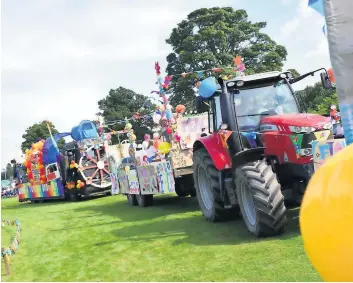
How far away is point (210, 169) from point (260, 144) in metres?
1.13

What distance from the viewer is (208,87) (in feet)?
23.3

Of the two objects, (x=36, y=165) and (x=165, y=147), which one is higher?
(x=165, y=147)

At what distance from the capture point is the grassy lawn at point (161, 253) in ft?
15.5

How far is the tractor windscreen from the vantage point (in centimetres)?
659

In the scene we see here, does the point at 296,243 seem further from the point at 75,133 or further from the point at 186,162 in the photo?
the point at 75,133

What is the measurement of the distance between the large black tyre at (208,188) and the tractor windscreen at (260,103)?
105cm

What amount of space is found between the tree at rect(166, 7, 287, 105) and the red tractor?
2052cm

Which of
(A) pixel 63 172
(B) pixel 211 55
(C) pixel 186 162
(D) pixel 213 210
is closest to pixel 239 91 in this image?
(D) pixel 213 210

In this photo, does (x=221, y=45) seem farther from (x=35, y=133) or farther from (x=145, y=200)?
(x=35, y=133)

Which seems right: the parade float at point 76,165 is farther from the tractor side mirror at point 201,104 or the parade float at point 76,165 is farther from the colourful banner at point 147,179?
the tractor side mirror at point 201,104

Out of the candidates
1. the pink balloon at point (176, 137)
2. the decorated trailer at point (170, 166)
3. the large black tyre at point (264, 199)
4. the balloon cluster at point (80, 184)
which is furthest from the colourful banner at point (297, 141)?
the balloon cluster at point (80, 184)

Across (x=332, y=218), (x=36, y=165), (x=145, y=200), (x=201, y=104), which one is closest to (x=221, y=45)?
(x=36, y=165)

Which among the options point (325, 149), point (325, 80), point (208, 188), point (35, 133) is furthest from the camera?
point (35, 133)

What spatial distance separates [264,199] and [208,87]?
232 cm
